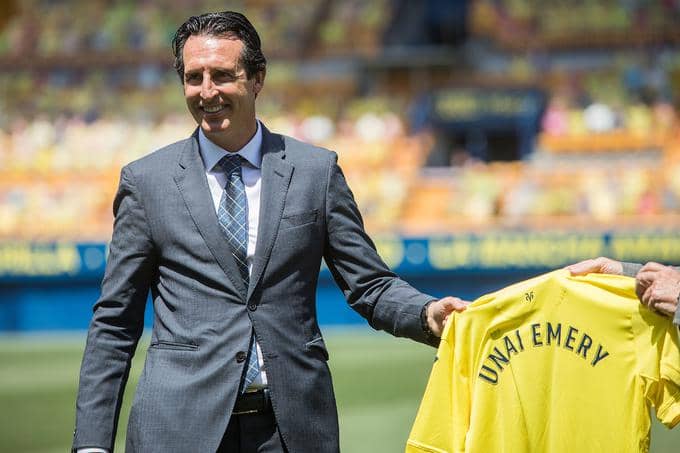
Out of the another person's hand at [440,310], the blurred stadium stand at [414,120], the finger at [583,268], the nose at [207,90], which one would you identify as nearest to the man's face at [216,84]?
the nose at [207,90]

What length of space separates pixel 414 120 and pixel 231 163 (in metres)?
13.7

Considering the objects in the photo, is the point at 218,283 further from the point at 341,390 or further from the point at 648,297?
the point at 341,390

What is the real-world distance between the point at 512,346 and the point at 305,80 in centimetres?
1477

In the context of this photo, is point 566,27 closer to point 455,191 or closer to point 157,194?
point 455,191

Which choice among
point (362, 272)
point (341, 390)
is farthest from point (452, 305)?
point (341, 390)

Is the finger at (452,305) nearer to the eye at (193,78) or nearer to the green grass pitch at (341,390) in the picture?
the eye at (193,78)

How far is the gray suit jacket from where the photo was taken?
2711 mm

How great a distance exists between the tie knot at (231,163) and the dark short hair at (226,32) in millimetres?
207

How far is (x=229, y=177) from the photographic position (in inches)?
113

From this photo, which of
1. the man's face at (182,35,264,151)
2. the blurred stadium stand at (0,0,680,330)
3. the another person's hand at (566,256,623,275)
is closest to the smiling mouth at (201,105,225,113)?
the man's face at (182,35,264,151)

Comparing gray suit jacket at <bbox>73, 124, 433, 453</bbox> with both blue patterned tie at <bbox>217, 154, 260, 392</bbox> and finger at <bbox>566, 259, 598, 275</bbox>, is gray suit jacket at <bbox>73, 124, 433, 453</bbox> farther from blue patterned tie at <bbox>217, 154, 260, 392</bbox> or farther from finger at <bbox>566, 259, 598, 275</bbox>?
finger at <bbox>566, 259, 598, 275</bbox>

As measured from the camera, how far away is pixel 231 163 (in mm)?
2885

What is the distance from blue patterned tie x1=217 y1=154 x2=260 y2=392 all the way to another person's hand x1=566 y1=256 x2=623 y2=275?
0.92 m

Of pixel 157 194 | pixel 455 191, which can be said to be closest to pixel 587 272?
pixel 157 194
